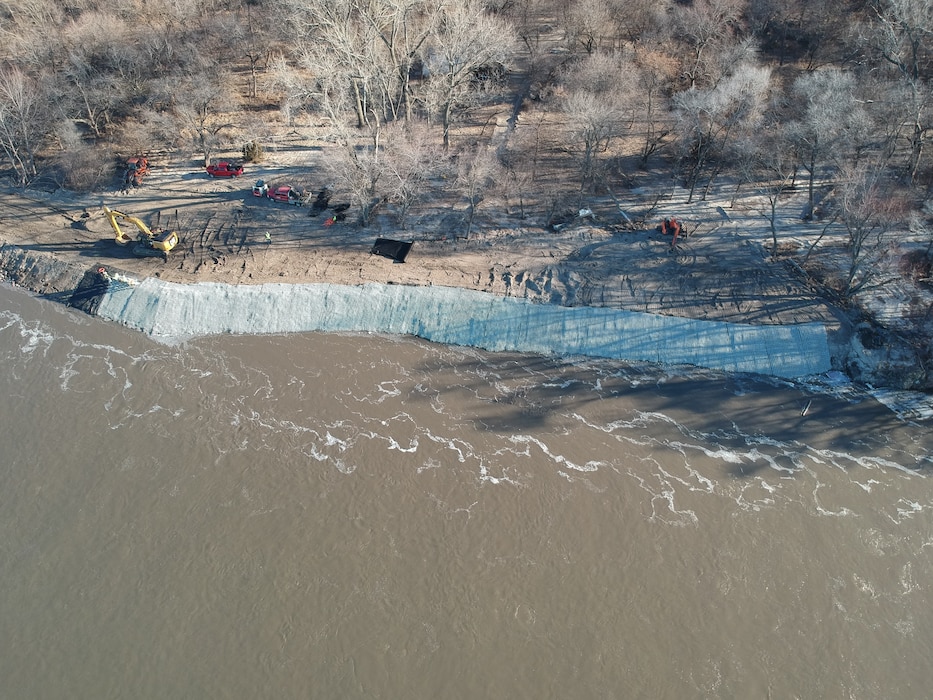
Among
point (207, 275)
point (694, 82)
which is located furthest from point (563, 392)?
point (694, 82)

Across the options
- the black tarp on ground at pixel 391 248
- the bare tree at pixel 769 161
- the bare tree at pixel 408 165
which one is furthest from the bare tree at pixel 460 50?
the bare tree at pixel 769 161

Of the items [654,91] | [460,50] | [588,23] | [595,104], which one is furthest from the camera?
[588,23]

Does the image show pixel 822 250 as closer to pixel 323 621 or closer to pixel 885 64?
pixel 885 64

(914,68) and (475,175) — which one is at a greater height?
(914,68)

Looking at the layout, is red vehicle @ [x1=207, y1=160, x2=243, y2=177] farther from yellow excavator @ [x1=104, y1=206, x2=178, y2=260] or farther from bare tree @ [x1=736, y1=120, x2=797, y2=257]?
bare tree @ [x1=736, y1=120, x2=797, y2=257]

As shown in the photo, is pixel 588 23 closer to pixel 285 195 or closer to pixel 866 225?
Result: pixel 866 225

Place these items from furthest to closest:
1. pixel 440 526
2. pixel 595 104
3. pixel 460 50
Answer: pixel 460 50 → pixel 595 104 → pixel 440 526

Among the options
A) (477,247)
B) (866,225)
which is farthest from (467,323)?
(866,225)

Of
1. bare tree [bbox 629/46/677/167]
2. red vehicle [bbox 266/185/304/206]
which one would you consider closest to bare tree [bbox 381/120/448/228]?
red vehicle [bbox 266/185/304/206]
